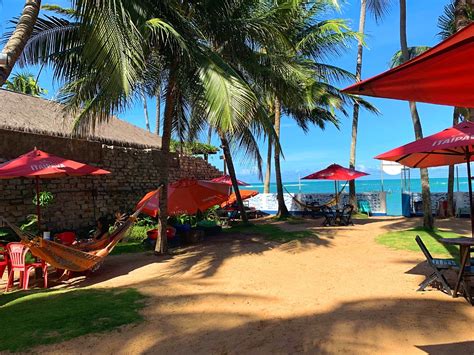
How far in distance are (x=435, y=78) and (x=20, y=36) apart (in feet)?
17.9

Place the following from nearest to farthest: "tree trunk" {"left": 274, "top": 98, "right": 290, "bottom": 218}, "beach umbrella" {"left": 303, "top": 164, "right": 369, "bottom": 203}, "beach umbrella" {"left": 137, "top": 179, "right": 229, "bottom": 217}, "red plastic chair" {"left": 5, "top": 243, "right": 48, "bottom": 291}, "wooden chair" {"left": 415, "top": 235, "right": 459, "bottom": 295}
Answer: "wooden chair" {"left": 415, "top": 235, "right": 459, "bottom": 295} < "red plastic chair" {"left": 5, "top": 243, "right": 48, "bottom": 291} < "beach umbrella" {"left": 137, "top": 179, "right": 229, "bottom": 217} < "beach umbrella" {"left": 303, "top": 164, "right": 369, "bottom": 203} < "tree trunk" {"left": 274, "top": 98, "right": 290, "bottom": 218}

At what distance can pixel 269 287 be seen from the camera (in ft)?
18.6

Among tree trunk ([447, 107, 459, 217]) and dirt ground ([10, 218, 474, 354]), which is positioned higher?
tree trunk ([447, 107, 459, 217])

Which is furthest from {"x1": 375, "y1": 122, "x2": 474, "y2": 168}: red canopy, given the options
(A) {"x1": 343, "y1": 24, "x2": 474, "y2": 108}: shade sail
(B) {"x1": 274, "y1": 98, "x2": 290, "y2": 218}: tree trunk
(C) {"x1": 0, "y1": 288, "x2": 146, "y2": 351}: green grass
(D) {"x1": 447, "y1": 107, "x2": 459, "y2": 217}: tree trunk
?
(B) {"x1": 274, "y1": 98, "x2": 290, "y2": 218}: tree trunk

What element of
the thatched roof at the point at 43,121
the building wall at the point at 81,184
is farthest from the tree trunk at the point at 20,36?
the building wall at the point at 81,184

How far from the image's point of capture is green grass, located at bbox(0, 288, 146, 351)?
3857 millimetres

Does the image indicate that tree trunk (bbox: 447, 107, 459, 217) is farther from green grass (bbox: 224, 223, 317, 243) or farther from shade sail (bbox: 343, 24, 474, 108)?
shade sail (bbox: 343, 24, 474, 108)

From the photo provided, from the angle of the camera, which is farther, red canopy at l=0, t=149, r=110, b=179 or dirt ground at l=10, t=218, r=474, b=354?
red canopy at l=0, t=149, r=110, b=179

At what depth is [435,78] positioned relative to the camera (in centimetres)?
227

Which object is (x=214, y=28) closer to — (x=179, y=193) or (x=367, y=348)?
(x=179, y=193)

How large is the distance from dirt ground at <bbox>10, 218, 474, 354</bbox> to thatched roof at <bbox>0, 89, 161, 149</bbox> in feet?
15.4

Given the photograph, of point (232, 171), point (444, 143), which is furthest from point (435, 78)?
point (232, 171)

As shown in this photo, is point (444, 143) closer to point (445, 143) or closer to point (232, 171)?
point (445, 143)

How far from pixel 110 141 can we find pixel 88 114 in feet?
16.0
